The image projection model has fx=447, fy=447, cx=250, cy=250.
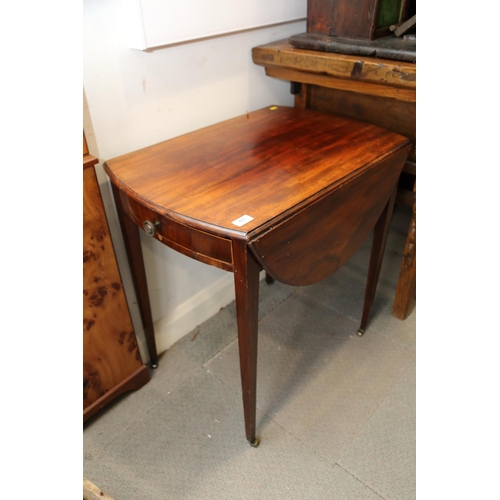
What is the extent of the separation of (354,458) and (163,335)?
2.33 ft

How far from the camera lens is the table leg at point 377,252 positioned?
4.33 ft

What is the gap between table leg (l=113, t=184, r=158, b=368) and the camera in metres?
1.18

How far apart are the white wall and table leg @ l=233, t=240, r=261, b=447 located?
476 mm

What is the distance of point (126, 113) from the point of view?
45.3 inches

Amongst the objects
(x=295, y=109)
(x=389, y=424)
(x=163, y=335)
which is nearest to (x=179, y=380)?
(x=163, y=335)

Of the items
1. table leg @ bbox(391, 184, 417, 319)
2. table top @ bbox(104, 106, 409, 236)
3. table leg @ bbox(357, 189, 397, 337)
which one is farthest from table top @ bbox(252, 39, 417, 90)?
table leg @ bbox(391, 184, 417, 319)

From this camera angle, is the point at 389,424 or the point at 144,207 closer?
the point at 144,207

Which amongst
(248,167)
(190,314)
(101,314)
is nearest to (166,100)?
(248,167)

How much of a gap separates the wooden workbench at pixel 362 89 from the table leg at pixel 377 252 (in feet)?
0.37

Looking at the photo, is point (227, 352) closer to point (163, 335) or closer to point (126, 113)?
point (163, 335)

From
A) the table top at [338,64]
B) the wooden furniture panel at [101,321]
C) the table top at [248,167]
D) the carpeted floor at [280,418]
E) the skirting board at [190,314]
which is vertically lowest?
the carpeted floor at [280,418]

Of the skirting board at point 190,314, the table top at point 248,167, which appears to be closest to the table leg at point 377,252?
the table top at point 248,167

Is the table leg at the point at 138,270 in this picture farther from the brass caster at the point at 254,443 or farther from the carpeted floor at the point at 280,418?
the brass caster at the point at 254,443

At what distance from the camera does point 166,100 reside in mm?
1223
